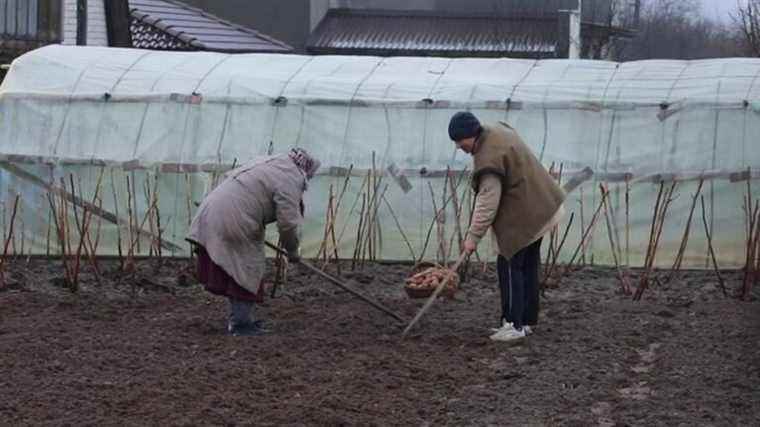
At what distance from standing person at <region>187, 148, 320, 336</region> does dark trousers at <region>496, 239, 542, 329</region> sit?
4.06 ft

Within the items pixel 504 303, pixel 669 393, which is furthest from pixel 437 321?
pixel 669 393

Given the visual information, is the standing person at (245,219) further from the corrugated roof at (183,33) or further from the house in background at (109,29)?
the corrugated roof at (183,33)

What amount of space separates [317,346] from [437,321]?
4.02 ft

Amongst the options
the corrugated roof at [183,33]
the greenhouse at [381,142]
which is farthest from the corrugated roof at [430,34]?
the greenhouse at [381,142]

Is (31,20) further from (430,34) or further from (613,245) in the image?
(613,245)

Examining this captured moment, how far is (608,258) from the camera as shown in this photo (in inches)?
472

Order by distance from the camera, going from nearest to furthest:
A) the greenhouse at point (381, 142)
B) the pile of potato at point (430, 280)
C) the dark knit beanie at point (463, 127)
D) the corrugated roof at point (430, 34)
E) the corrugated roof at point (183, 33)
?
the dark knit beanie at point (463, 127)
the pile of potato at point (430, 280)
the greenhouse at point (381, 142)
the corrugated roof at point (183, 33)
the corrugated roof at point (430, 34)

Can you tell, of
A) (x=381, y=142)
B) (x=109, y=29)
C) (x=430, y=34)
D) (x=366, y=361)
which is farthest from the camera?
(x=430, y=34)

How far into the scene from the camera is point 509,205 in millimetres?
8117

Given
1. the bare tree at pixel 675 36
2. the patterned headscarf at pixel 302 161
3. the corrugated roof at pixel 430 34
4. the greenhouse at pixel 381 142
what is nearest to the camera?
the patterned headscarf at pixel 302 161

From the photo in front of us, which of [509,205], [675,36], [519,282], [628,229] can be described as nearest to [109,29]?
[628,229]

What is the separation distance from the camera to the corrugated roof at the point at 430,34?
2319 centimetres

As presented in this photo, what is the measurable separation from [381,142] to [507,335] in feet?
14.6

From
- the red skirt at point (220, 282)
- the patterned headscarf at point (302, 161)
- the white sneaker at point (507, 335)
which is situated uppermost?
the patterned headscarf at point (302, 161)
